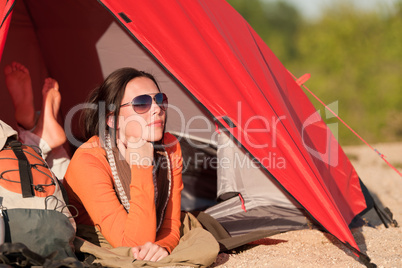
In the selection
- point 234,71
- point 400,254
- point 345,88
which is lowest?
point 345,88

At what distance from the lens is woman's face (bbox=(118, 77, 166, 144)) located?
2.30 m

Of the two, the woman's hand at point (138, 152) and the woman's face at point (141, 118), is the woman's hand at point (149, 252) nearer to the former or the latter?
the woman's hand at point (138, 152)

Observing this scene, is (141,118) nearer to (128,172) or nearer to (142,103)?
(142,103)

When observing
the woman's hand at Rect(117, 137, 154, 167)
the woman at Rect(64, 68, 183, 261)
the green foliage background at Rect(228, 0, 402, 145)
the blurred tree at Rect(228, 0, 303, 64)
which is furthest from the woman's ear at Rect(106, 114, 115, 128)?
the blurred tree at Rect(228, 0, 303, 64)

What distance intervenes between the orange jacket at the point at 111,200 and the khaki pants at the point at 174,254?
0.05 m

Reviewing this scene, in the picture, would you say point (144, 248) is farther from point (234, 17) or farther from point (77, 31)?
point (77, 31)

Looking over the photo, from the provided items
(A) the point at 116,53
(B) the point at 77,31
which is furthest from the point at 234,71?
(B) the point at 77,31

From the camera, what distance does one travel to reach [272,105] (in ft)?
8.13

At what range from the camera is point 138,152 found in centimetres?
225

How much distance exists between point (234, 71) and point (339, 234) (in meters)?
0.92

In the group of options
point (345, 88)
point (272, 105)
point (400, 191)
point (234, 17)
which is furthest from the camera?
point (345, 88)

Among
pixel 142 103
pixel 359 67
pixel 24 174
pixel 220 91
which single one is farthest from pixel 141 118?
pixel 359 67

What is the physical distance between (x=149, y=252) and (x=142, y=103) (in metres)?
0.66

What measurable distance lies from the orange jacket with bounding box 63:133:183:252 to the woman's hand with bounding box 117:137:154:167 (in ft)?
0.20
